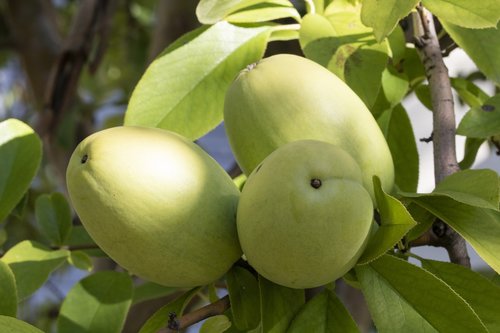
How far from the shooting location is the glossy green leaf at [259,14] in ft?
1.86

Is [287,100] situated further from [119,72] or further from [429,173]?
[119,72]

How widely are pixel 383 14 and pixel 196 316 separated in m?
0.20

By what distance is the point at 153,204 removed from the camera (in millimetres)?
388

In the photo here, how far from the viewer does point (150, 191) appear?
39 centimetres

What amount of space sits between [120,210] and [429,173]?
980 mm

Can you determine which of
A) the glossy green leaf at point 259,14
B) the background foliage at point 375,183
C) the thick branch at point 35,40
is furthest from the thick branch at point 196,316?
the thick branch at point 35,40

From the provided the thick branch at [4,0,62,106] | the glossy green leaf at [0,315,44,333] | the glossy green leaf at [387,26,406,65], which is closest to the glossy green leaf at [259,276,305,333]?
the glossy green leaf at [0,315,44,333]

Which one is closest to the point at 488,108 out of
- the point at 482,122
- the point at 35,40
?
the point at 482,122

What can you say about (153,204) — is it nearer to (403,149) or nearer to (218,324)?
(218,324)

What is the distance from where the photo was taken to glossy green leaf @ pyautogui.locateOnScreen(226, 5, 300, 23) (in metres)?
0.57

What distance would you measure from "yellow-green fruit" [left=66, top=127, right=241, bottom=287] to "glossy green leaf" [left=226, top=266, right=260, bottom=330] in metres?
0.02

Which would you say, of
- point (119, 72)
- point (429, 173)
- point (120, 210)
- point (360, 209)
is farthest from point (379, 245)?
point (119, 72)

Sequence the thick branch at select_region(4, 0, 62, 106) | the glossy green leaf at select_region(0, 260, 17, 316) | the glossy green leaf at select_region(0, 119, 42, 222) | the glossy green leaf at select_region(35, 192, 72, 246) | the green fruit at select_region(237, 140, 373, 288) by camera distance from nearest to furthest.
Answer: the green fruit at select_region(237, 140, 373, 288)
the glossy green leaf at select_region(0, 260, 17, 316)
the glossy green leaf at select_region(0, 119, 42, 222)
the glossy green leaf at select_region(35, 192, 72, 246)
the thick branch at select_region(4, 0, 62, 106)

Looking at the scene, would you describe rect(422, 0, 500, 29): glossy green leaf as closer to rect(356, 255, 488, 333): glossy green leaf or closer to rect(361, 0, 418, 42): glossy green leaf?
rect(361, 0, 418, 42): glossy green leaf
